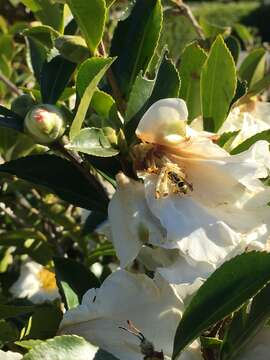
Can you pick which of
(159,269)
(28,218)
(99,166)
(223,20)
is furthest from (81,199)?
(223,20)

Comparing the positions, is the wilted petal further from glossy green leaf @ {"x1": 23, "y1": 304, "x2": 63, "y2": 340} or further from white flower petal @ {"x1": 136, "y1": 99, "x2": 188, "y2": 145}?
glossy green leaf @ {"x1": 23, "y1": 304, "x2": 63, "y2": 340}

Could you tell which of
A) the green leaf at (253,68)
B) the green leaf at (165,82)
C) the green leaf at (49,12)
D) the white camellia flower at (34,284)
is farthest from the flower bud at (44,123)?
the white camellia flower at (34,284)

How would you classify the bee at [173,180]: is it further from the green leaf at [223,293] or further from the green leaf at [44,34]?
the green leaf at [44,34]

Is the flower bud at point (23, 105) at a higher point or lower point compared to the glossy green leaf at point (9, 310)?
higher

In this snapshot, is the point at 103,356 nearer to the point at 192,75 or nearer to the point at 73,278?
the point at 73,278

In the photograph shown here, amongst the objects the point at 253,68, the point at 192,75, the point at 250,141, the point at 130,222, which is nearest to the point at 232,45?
the point at 253,68

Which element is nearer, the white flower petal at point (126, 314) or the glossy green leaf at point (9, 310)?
the white flower petal at point (126, 314)

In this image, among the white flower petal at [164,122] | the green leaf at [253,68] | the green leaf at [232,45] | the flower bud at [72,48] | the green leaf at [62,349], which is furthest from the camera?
the green leaf at [253,68]
